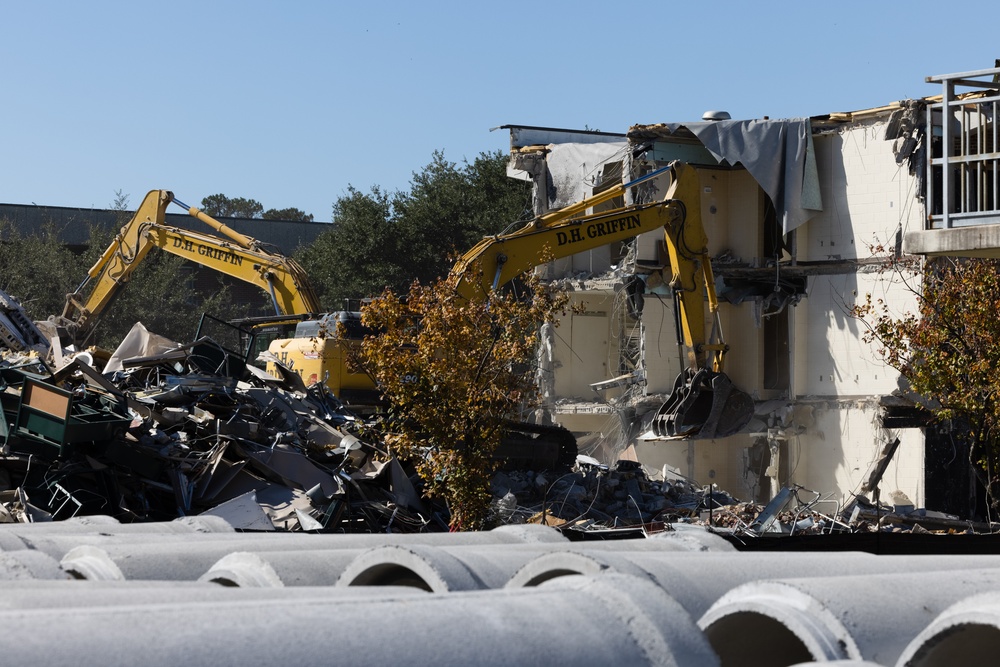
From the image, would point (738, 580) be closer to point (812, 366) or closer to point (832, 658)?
point (832, 658)

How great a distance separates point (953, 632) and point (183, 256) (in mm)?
23725

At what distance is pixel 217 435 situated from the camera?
1706 cm

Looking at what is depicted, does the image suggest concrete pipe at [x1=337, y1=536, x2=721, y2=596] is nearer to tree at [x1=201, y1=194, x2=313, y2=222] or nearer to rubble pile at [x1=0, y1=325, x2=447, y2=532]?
rubble pile at [x1=0, y1=325, x2=447, y2=532]

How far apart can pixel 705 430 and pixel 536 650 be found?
2049 centimetres

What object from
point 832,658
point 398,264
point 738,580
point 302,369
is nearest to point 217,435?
point 302,369

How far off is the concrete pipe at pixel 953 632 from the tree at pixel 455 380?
473 inches

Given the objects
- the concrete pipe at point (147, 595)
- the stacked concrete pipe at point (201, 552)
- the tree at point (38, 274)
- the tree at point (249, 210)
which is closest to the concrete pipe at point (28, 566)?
the stacked concrete pipe at point (201, 552)

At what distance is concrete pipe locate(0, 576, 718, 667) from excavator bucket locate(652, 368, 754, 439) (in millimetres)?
19721

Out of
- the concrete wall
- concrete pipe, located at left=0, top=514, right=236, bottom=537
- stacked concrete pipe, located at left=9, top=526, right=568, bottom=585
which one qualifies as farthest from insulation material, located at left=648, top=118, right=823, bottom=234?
stacked concrete pipe, located at left=9, top=526, right=568, bottom=585

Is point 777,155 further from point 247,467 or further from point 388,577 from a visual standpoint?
point 388,577

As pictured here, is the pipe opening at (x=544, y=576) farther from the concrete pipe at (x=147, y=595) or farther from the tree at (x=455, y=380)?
the tree at (x=455, y=380)

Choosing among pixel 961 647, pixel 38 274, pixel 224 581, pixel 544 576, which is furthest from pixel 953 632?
pixel 38 274

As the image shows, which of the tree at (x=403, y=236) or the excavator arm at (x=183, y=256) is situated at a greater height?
the tree at (x=403, y=236)

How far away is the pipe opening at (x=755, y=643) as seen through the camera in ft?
13.1
